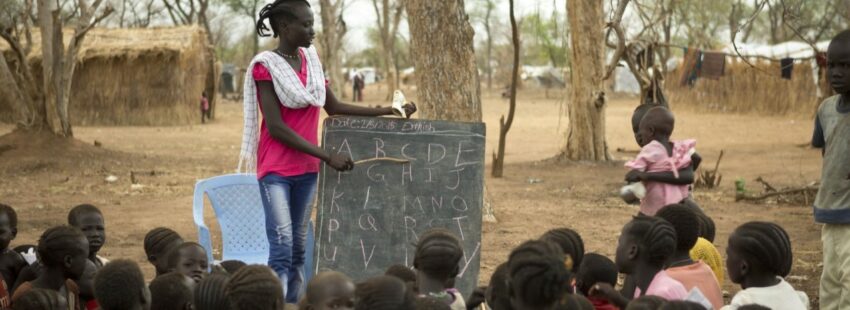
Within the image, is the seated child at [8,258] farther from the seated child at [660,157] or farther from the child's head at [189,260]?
the seated child at [660,157]

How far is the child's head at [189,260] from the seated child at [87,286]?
35cm

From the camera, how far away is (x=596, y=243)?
26.5 ft

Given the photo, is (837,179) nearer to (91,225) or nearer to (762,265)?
(762,265)

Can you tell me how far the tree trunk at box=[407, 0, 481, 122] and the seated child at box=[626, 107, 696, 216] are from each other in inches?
130

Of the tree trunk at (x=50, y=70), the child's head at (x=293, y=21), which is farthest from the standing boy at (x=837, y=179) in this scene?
the tree trunk at (x=50, y=70)

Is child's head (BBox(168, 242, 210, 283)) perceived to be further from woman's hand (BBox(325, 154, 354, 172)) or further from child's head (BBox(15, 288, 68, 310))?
woman's hand (BBox(325, 154, 354, 172))

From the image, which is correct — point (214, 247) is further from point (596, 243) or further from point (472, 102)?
point (596, 243)

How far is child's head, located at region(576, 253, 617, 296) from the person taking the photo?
12.7 ft

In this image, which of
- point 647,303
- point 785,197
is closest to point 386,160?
point 647,303

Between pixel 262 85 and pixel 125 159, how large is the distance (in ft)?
33.4

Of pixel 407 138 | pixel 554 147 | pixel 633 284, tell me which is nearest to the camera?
pixel 633 284

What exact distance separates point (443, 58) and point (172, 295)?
203 inches

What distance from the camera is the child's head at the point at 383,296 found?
9.41 feet

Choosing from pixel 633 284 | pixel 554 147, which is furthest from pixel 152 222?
pixel 554 147
